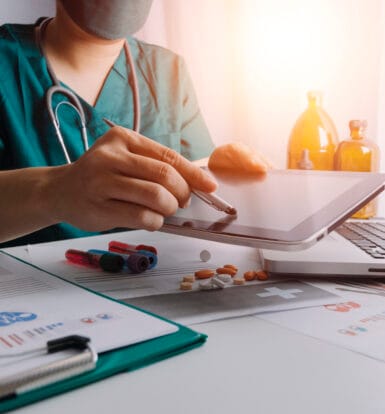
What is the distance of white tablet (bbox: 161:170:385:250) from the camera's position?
53cm

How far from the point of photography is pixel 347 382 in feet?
1.23

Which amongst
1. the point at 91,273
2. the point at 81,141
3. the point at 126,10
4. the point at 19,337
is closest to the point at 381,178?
the point at 91,273

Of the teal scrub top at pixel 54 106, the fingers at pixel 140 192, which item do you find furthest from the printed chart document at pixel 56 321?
the teal scrub top at pixel 54 106

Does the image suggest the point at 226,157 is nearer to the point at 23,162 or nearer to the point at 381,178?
the point at 381,178

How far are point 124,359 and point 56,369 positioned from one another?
0.18 feet

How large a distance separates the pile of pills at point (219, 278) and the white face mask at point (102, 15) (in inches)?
31.5

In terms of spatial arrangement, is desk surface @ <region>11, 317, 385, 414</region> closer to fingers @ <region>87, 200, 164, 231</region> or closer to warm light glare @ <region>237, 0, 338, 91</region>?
fingers @ <region>87, 200, 164, 231</region>

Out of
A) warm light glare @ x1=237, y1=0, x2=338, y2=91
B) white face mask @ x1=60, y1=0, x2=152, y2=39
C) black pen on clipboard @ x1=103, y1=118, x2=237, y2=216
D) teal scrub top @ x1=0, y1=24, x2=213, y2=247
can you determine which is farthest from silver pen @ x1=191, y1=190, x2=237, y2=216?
warm light glare @ x1=237, y1=0, x2=338, y2=91

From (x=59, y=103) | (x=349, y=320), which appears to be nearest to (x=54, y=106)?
(x=59, y=103)

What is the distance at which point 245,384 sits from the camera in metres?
0.37

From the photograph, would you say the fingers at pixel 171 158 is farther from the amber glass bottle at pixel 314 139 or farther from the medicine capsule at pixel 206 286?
the amber glass bottle at pixel 314 139

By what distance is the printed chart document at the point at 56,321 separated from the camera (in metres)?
0.39

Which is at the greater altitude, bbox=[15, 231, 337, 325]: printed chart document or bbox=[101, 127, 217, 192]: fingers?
bbox=[101, 127, 217, 192]: fingers

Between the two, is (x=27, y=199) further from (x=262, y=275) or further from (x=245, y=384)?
(x=245, y=384)
